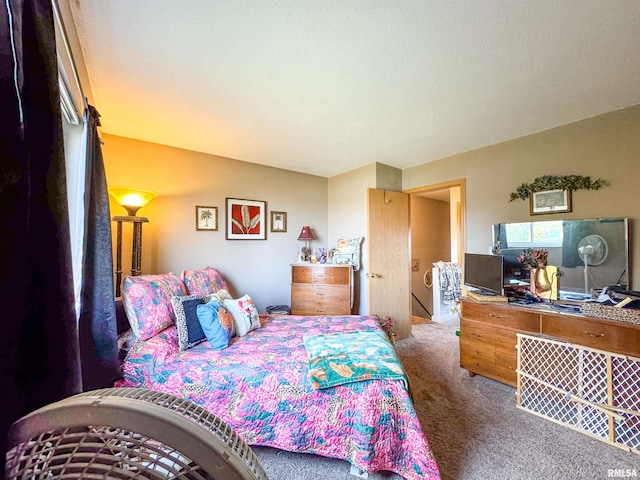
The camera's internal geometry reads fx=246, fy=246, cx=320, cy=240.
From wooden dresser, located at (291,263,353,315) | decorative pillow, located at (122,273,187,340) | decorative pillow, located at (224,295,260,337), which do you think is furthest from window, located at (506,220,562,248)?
decorative pillow, located at (122,273,187,340)

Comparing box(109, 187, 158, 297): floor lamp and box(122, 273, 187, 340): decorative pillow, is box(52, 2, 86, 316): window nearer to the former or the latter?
box(122, 273, 187, 340): decorative pillow

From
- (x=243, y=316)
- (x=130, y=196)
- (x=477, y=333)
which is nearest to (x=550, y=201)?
(x=477, y=333)

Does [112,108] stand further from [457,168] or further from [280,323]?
[457,168]

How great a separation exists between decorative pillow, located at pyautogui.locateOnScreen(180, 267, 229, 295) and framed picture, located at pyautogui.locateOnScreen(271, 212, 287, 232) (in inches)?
47.1

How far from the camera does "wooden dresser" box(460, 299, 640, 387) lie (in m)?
1.72

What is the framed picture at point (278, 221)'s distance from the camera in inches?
146

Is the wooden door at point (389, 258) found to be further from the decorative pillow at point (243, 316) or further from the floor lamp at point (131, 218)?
the floor lamp at point (131, 218)

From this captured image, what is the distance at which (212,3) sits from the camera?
1.21 m

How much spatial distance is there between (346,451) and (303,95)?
7.82ft

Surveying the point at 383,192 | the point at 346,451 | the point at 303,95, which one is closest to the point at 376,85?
the point at 303,95

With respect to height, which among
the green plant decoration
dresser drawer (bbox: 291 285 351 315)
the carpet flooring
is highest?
the green plant decoration

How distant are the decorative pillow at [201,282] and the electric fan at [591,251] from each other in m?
3.52

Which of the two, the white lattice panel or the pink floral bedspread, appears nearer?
the pink floral bedspread

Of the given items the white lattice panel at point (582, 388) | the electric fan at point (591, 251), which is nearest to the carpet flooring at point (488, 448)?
the white lattice panel at point (582, 388)
